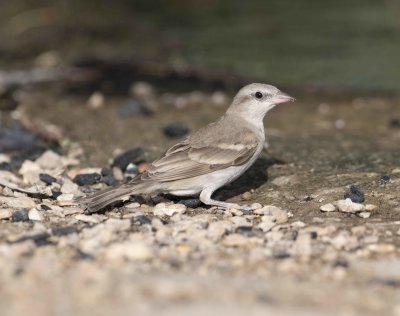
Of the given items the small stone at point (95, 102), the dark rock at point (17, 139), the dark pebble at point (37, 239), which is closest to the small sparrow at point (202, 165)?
the dark pebble at point (37, 239)

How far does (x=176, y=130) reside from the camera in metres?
10.9

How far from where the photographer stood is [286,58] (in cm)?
1524

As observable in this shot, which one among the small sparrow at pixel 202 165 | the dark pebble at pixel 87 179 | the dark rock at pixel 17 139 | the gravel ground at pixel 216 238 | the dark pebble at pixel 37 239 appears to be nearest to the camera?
the gravel ground at pixel 216 238

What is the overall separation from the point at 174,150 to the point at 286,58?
737 centimetres

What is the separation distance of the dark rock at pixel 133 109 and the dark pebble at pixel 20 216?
4713 mm

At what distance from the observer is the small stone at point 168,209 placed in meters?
7.68

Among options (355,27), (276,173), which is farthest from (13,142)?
(355,27)

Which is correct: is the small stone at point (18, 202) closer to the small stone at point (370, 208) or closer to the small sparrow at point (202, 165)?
the small sparrow at point (202, 165)

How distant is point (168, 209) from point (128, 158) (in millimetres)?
1948

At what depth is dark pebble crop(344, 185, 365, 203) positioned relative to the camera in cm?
779

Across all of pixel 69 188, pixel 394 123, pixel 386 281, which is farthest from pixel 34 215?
pixel 394 123

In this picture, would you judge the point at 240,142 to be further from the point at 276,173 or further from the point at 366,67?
the point at 366,67

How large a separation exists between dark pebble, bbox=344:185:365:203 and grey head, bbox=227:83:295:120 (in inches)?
61.4

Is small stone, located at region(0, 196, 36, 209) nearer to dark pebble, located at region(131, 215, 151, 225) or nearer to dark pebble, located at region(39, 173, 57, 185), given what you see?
dark pebble, located at region(39, 173, 57, 185)
